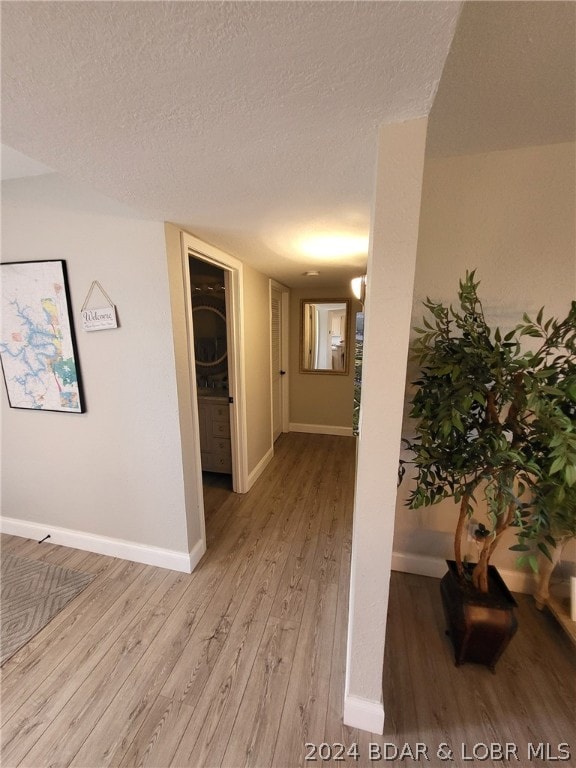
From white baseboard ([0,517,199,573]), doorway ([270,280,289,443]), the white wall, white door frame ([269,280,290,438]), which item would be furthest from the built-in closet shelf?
white door frame ([269,280,290,438])

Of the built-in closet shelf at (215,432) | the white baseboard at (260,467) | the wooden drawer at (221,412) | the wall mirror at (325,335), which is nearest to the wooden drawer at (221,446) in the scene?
the built-in closet shelf at (215,432)

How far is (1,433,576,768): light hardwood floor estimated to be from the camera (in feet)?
3.71

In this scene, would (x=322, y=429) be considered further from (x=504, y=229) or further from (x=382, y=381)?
(x=382, y=381)

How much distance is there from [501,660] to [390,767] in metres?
0.74

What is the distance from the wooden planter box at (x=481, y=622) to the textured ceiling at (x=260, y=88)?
1858 millimetres

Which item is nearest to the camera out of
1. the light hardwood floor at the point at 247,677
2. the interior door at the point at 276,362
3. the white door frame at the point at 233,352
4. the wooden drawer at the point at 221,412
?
the light hardwood floor at the point at 247,677

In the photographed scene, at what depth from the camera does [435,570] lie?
6.06 feet

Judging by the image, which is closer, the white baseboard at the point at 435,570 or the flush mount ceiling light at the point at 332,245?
the white baseboard at the point at 435,570

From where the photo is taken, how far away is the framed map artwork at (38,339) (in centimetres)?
173

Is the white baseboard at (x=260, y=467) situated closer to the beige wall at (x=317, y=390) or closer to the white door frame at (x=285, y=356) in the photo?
the white door frame at (x=285, y=356)

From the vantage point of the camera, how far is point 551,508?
3.52 feet

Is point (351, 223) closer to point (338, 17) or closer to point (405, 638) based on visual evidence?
point (338, 17)

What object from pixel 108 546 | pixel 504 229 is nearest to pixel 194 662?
pixel 108 546

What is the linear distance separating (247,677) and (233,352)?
6.60 feet
